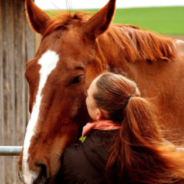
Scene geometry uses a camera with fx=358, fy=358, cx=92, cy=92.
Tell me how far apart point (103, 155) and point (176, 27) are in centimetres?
635

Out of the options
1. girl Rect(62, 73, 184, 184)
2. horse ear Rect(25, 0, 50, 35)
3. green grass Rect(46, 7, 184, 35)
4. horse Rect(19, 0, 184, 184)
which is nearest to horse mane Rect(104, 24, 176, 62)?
horse Rect(19, 0, 184, 184)

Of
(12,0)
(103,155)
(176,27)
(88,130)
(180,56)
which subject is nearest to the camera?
(103,155)

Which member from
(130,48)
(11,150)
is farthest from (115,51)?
(11,150)

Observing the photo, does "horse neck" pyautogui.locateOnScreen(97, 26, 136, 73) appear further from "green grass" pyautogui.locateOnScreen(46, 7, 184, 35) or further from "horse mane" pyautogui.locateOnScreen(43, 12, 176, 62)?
"green grass" pyautogui.locateOnScreen(46, 7, 184, 35)

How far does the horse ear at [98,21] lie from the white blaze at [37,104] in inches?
13.6

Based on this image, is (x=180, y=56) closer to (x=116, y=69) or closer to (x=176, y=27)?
(x=116, y=69)

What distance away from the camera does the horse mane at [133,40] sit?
2.66 meters

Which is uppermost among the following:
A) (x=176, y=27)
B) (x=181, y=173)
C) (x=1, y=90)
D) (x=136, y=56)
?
(x=136, y=56)

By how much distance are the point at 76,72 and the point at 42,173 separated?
68 cm

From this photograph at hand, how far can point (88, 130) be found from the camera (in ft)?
6.57

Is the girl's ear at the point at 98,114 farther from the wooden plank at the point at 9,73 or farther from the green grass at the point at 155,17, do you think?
the green grass at the point at 155,17

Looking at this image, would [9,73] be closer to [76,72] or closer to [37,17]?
[37,17]

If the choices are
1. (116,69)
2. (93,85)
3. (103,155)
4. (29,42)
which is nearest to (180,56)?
(116,69)

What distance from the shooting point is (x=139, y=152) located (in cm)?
188
